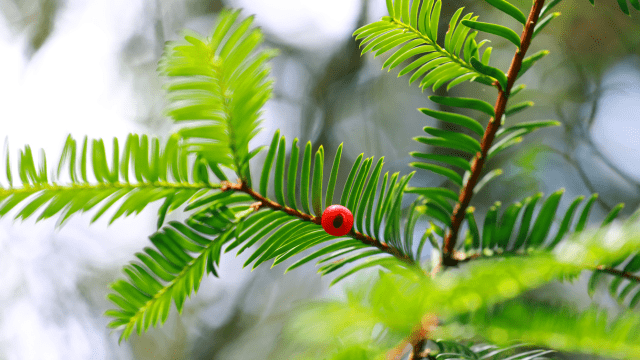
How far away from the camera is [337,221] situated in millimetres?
217

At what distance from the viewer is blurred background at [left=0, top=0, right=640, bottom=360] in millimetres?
1116

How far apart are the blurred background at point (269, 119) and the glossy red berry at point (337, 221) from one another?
849mm

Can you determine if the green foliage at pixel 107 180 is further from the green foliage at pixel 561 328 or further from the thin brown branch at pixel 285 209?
the green foliage at pixel 561 328

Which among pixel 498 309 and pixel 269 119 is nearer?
pixel 498 309

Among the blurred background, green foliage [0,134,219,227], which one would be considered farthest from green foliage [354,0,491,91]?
the blurred background

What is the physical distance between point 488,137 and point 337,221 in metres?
0.13

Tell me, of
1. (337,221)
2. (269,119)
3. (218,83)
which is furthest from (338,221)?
(269,119)

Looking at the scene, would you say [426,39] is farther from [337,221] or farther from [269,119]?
[269,119]

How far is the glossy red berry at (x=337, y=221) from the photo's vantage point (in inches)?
8.5

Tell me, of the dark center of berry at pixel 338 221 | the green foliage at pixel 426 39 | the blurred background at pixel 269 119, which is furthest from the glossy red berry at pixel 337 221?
the blurred background at pixel 269 119

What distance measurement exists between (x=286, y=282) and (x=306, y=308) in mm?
1302

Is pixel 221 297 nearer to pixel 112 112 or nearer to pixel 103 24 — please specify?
pixel 112 112

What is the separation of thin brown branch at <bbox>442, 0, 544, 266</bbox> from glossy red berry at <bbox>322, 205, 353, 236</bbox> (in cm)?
10

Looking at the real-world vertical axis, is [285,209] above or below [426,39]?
below
